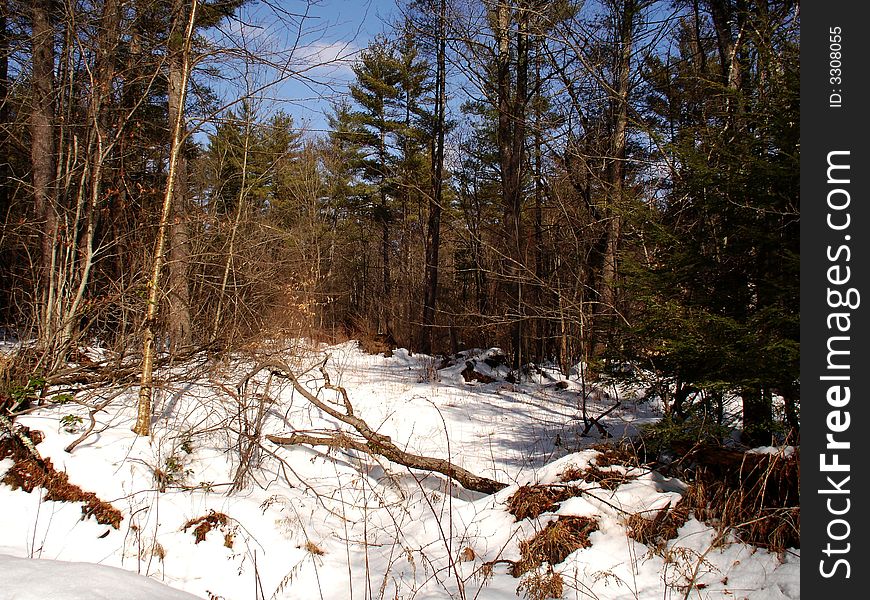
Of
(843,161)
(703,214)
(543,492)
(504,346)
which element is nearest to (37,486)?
(543,492)

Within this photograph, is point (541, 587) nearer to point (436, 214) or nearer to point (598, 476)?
point (598, 476)

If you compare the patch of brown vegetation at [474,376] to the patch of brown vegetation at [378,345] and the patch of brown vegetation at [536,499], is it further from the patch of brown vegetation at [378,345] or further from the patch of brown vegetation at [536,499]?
the patch of brown vegetation at [536,499]

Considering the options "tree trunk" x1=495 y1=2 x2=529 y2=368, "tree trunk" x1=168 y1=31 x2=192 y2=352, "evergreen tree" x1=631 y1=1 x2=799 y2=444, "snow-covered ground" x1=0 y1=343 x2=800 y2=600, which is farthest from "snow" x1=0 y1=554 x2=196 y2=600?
"tree trunk" x1=495 y1=2 x2=529 y2=368

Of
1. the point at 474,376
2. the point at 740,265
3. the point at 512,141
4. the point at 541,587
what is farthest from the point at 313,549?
the point at 512,141

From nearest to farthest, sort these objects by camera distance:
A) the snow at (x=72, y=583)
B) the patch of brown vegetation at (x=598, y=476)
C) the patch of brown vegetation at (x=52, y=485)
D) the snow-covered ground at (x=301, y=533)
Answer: the snow at (x=72, y=583)
the snow-covered ground at (x=301, y=533)
the patch of brown vegetation at (x=52, y=485)
the patch of brown vegetation at (x=598, y=476)

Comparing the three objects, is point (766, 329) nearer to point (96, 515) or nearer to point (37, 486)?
point (96, 515)

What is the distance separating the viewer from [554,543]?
128 inches

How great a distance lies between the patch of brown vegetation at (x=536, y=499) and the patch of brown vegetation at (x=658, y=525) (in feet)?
1.54

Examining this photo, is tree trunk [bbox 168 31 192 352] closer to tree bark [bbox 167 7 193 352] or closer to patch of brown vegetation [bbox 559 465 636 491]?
tree bark [bbox 167 7 193 352]

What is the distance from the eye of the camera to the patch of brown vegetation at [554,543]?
312 cm

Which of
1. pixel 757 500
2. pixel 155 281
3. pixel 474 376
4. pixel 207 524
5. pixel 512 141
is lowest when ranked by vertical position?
pixel 207 524

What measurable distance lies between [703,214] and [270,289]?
7939 millimetres

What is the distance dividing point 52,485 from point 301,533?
179cm

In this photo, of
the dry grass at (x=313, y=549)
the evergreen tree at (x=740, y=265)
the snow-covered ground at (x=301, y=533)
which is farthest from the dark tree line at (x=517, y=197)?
the dry grass at (x=313, y=549)
